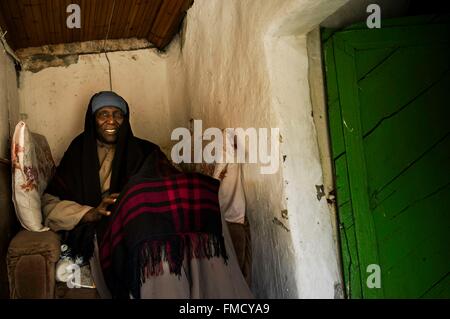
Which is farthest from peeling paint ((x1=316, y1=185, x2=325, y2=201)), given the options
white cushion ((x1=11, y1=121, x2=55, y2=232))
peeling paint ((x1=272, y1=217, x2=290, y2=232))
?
white cushion ((x1=11, y1=121, x2=55, y2=232))

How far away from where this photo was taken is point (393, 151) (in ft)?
5.78

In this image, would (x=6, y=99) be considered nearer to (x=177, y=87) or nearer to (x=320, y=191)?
(x=177, y=87)

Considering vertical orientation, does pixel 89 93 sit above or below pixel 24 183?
above

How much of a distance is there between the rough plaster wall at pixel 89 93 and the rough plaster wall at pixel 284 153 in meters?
1.40

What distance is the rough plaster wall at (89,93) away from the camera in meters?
3.11

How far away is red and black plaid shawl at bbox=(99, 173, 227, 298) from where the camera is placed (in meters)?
1.50

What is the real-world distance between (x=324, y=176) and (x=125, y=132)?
1.25 m

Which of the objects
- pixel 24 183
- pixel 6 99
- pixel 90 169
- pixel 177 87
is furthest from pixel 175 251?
pixel 177 87

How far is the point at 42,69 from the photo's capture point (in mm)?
3148

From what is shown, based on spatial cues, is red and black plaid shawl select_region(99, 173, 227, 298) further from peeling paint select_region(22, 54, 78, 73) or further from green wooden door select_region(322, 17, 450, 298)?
peeling paint select_region(22, 54, 78, 73)

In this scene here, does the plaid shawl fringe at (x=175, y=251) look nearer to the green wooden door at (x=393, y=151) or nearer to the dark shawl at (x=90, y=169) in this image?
the green wooden door at (x=393, y=151)

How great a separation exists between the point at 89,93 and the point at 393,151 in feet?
7.53

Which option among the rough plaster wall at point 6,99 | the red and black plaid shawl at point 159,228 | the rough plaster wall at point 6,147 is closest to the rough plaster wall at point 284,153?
the red and black plaid shawl at point 159,228

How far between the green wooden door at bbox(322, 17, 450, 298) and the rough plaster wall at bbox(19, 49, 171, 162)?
179 cm
